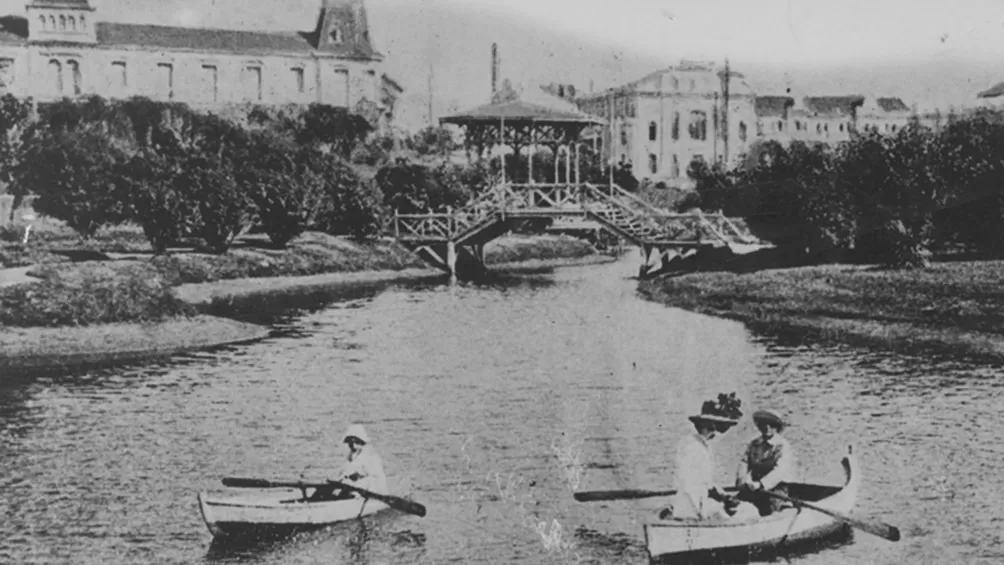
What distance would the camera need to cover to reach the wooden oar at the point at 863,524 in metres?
6.52

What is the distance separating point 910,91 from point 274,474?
16.9 ft

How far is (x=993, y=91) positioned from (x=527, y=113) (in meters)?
3.38

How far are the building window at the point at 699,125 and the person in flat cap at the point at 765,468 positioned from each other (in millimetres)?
5095

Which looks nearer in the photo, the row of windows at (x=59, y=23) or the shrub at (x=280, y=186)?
the row of windows at (x=59, y=23)

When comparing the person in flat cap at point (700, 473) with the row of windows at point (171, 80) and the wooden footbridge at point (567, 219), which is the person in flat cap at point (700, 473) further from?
the wooden footbridge at point (567, 219)

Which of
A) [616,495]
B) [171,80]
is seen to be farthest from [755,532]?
[171,80]

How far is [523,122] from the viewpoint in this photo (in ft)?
35.7

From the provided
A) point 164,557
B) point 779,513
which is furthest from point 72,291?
point 779,513

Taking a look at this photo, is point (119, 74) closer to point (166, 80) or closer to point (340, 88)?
point (166, 80)

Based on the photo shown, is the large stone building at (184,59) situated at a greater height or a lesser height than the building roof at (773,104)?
greater

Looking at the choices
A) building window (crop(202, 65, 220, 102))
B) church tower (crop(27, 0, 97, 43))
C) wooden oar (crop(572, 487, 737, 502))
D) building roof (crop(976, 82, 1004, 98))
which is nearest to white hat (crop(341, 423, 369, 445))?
wooden oar (crop(572, 487, 737, 502))

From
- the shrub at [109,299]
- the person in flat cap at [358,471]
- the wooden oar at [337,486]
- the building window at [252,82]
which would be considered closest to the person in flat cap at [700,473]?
the wooden oar at [337,486]

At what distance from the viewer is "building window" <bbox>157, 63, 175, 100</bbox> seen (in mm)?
8422

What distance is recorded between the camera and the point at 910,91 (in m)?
9.39
